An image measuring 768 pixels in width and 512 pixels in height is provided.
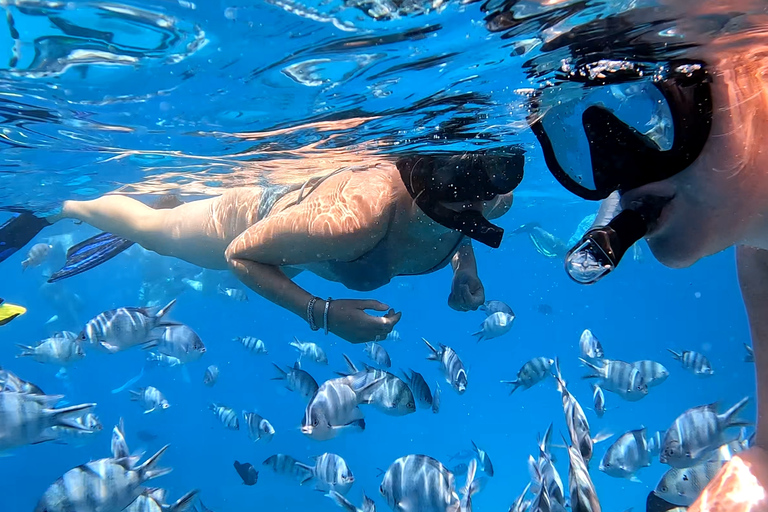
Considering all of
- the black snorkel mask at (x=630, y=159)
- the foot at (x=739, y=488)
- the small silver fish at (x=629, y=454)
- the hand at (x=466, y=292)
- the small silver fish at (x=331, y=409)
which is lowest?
the small silver fish at (x=629, y=454)

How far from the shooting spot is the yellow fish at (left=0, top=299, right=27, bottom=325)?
574cm

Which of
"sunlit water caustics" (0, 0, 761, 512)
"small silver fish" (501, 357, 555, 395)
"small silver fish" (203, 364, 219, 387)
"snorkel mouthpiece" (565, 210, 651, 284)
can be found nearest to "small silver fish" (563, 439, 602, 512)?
"sunlit water caustics" (0, 0, 761, 512)

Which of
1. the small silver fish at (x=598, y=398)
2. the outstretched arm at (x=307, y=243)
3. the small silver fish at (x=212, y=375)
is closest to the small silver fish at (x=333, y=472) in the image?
the outstretched arm at (x=307, y=243)

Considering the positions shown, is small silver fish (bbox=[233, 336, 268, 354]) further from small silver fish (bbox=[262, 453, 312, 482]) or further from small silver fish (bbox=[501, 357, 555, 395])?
small silver fish (bbox=[501, 357, 555, 395])

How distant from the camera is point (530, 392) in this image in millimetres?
63281

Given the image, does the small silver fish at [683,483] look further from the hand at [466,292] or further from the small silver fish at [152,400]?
the small silver fish at [152,400]

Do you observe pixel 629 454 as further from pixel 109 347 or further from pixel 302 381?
pixel 109 347

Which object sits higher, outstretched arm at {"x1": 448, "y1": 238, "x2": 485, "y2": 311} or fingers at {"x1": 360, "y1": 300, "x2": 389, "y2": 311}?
fingers at {"x1": 360, "y1": 300, "x2": 389, "y2": 311}

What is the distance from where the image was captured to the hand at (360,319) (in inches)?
180

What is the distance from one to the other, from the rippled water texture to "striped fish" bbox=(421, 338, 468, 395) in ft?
12.1

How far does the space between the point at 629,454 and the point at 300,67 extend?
6646 mm

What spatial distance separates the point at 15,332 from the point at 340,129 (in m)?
67.8

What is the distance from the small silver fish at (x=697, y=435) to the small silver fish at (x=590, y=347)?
262cm

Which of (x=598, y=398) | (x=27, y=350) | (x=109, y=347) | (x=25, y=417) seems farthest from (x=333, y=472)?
(x=27, y=350)
